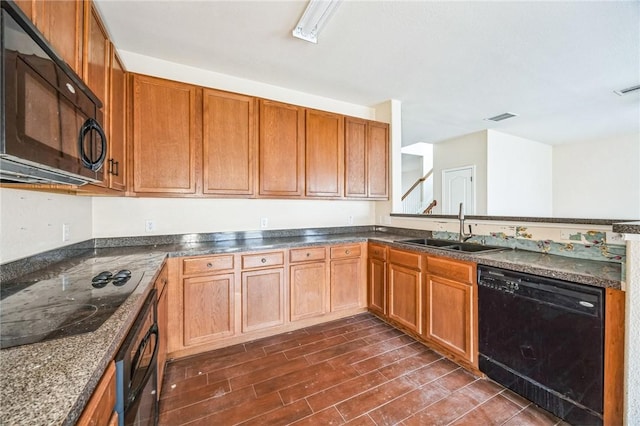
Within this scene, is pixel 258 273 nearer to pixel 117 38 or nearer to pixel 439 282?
pixel 439 282

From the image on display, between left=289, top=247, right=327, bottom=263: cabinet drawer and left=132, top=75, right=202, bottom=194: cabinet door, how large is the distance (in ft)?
3.61

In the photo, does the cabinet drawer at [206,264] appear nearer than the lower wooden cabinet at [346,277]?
Yes

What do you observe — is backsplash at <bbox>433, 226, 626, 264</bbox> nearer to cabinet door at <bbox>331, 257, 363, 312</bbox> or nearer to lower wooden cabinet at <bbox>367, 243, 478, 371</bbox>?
lower wooden cabinet at <bbox>367, 243, 478, 371</bbox>

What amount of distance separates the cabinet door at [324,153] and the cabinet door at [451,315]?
1.44 meters

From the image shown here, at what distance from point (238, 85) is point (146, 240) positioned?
6.00 feet

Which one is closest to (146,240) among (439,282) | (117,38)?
(117,38)

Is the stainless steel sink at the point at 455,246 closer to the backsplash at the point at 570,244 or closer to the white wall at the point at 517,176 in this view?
the backsplash at the point at 570,244

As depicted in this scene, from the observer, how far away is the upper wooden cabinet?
3209 mm

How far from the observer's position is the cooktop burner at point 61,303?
2.64 feet

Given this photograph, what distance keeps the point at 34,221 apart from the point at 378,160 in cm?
316

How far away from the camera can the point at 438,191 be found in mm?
5805

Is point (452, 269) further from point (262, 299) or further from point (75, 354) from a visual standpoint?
point (75, 354)

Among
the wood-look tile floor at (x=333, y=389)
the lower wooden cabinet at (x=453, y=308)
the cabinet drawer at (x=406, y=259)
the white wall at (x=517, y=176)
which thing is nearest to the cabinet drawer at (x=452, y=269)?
the lower wooden cabinet at (x=453, y=308)

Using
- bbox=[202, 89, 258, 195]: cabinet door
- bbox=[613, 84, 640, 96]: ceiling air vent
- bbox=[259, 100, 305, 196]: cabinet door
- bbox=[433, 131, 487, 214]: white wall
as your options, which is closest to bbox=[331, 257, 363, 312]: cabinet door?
Answer: bbox=[259, 100, 305, 196]: cabinet door
